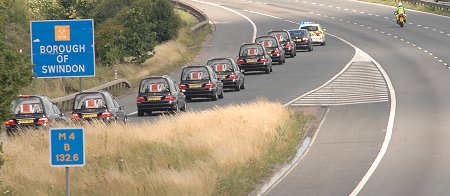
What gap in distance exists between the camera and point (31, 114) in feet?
125

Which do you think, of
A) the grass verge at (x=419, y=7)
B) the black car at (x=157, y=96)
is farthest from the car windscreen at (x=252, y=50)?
the grass verge at (x=419, y=7)

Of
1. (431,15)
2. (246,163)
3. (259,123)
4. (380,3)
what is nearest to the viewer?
(246,163)

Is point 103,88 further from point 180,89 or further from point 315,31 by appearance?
point 315,31

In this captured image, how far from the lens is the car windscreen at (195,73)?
52.2m

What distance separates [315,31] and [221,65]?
83.5 feet

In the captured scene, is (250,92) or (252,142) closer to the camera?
(252,142)

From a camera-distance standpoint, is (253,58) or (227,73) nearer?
(227,73)

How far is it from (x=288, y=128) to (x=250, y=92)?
17.1m

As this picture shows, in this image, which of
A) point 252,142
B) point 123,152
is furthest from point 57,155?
point 252,142

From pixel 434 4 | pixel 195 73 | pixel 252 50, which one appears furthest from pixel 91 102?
pixel 434 4

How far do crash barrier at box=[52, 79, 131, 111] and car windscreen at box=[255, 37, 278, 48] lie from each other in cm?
1154

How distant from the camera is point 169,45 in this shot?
75.1 m

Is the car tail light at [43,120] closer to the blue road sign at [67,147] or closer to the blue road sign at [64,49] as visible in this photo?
the blue road sign at [64,49]

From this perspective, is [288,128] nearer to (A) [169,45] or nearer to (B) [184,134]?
(B) [184,134]
